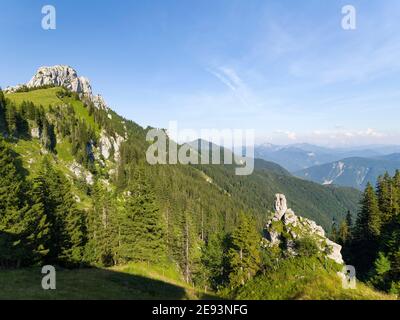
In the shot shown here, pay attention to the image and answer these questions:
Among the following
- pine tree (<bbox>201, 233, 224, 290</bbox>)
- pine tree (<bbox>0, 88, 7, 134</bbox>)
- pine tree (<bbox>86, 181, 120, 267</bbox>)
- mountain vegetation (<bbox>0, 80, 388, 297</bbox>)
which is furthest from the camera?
pine tree (<bbox>0, 88, 7, 134</bbox>)

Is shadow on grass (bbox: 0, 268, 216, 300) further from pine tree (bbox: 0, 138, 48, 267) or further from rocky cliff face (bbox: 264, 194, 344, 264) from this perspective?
rocky cliff face (bbox: 264, 194, 344, 264)

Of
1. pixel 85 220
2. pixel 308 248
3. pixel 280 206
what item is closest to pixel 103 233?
pixel 85 220

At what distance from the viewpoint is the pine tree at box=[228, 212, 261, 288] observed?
58.7 m

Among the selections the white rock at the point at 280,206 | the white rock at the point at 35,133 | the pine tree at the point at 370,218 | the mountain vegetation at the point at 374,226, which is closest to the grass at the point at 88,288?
the mountain vegetation at the point at 374,226

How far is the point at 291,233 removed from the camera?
3307 inches

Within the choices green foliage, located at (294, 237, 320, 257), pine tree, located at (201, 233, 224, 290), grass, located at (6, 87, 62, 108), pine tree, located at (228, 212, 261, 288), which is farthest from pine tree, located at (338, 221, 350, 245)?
grass, located at (6, 87, 62, 108)

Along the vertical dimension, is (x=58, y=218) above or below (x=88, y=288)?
above

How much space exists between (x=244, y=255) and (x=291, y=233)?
2896cm

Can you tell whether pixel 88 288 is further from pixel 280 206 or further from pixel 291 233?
pixel 280 206

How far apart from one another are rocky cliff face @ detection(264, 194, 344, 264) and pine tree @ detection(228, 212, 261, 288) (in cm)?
2053

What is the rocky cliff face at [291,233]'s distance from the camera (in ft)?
237

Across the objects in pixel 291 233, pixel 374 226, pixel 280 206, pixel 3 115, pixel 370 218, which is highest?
pixel 3 115
